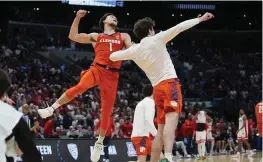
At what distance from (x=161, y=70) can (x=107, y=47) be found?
1.84 metres

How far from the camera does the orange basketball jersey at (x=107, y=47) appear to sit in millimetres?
7863

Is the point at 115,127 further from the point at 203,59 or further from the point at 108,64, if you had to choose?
the point at 203,59

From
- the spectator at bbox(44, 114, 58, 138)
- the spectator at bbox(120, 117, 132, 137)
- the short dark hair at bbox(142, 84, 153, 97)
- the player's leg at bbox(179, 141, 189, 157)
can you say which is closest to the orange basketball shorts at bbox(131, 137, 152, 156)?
the short dark hair at bbox(142, 84, 153, 97)

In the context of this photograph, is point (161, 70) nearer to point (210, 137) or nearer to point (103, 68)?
point (103, 68)

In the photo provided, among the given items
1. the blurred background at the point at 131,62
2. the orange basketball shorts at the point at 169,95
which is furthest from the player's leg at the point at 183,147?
the orange basketball shorts at the point at 169,95

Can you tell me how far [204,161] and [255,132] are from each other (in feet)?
33.0

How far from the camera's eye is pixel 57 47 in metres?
33.1

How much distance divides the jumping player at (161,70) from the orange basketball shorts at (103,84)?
1.40 meters

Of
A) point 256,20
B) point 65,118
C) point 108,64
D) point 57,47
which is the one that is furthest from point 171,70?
point 256,20

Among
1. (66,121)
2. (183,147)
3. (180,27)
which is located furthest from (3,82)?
(183,147)

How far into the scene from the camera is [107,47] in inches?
310

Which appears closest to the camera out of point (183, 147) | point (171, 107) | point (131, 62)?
point (171, 107)

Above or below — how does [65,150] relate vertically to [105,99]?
below

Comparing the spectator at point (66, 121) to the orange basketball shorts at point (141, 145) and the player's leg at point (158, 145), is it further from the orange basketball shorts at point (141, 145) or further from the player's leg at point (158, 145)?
the player's leg at point (158, 145)
